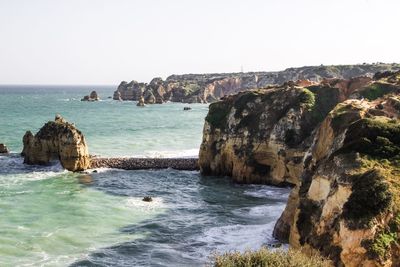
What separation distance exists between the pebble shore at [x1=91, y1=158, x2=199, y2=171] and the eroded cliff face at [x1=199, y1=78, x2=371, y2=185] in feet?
12.7

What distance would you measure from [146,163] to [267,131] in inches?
687

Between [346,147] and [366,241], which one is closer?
[366,241]

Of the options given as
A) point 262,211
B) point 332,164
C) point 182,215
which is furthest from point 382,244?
point 182,215

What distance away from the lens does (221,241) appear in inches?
1303

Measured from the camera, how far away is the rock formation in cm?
2139

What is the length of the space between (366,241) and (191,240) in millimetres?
15350

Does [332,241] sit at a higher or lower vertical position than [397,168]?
lower

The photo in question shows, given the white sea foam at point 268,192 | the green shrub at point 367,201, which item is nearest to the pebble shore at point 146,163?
the white sea foam at point 268,192

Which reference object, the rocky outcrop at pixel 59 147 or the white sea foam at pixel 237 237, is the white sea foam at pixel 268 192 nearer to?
the white sea foam at pixel 237 237

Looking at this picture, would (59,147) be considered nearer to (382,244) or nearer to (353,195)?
(353,195)

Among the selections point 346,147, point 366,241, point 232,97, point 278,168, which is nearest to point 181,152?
point 232,97

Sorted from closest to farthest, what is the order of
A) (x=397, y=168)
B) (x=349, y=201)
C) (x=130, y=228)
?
(x=349, y=201), (x=397, y=168), (x=130, y=228)

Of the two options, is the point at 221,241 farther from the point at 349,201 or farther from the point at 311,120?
the point at 311,120

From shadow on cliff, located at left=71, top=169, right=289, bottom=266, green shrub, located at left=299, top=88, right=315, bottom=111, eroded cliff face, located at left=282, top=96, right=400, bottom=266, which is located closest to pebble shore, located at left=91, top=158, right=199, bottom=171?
shadow on cliff, located at left=71, top=169, right=289, bottom=266
